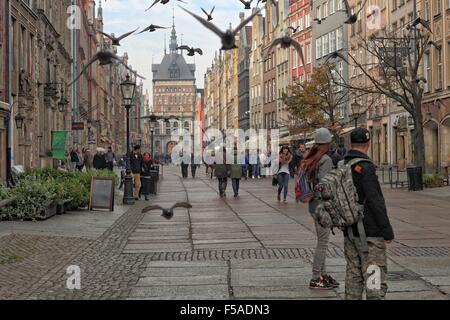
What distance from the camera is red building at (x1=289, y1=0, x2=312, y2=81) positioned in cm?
6938

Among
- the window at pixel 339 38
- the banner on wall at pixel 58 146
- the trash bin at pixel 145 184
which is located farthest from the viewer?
the window at pixel 339 38

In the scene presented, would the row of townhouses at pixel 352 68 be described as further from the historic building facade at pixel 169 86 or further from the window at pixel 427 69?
the historic building facade at pixel 169 86

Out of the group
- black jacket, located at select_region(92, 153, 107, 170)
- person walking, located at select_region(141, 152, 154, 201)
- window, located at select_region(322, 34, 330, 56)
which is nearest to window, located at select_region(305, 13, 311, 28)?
window, located at select_region(322, 34, 330, 56)

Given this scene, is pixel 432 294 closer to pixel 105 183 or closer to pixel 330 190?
pixel 330 190

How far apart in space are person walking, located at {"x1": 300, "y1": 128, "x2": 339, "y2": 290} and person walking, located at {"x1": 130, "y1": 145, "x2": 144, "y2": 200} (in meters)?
16.8

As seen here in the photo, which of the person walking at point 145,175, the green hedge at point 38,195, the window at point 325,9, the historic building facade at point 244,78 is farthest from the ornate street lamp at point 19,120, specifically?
the historic building facade at point 244,78

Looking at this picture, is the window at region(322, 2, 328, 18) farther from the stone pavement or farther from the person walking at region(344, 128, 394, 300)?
the person walking at region(344, 128, 394, 300)

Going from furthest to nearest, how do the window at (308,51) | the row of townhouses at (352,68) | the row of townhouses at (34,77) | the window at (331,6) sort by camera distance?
1. the window at (308,51)
2. the window at (331,6)
3. the row of townhouses at (352,68)
4. the row of townhouses at (34,77)

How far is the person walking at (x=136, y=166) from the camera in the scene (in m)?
24.6

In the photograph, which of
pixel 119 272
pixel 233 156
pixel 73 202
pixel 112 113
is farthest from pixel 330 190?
pixel 112 113

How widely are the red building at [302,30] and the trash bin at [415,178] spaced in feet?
137

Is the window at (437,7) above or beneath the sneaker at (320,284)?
above

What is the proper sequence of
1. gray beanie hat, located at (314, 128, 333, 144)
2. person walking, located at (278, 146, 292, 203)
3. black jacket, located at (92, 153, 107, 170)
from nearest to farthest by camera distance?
gray beanie hat, located at (314, 128, 333, 144)
person walking, located at (278, 146, 292, 203)
black jacket, located at (92, 153, 107, 170)
